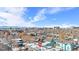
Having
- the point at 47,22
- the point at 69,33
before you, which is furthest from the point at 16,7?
the point at 69,33

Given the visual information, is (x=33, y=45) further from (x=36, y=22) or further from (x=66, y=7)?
(x=66, y=7)

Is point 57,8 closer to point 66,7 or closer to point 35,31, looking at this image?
point 66,7
